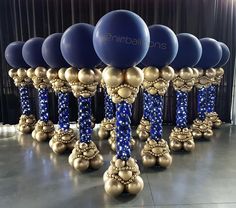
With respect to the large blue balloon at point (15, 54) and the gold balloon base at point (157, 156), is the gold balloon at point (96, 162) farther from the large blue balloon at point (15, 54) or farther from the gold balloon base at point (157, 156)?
the large blue balloon at point (15, 54)

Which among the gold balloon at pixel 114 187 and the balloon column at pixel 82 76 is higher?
the balloon column at pixel 82 76

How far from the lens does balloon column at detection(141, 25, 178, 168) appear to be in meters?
A: 2.65

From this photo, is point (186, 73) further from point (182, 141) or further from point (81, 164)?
point (81, 164)

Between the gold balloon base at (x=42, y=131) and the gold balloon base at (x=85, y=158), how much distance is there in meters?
1.05

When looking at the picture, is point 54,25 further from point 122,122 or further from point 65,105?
point 122,122

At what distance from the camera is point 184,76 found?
3.16 m

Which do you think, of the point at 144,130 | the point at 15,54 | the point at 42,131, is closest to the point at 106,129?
the point at 144,130

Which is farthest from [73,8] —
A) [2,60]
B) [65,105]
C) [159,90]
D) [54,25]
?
[159,90]

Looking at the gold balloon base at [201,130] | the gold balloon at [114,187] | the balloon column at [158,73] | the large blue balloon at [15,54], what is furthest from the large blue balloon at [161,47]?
the large blue balloon at [15,54]

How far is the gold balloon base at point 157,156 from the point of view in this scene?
2.85 m

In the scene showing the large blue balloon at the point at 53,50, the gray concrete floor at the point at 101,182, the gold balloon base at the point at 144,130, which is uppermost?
the large blue balloon at the point at 53,50

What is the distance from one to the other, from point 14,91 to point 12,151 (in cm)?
149

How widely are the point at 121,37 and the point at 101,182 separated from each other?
1432mm

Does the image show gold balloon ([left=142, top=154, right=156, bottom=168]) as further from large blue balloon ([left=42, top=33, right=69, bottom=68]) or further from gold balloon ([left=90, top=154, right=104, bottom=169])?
large blue balloon ([left=42, top=33, right=69, bottom=68])
